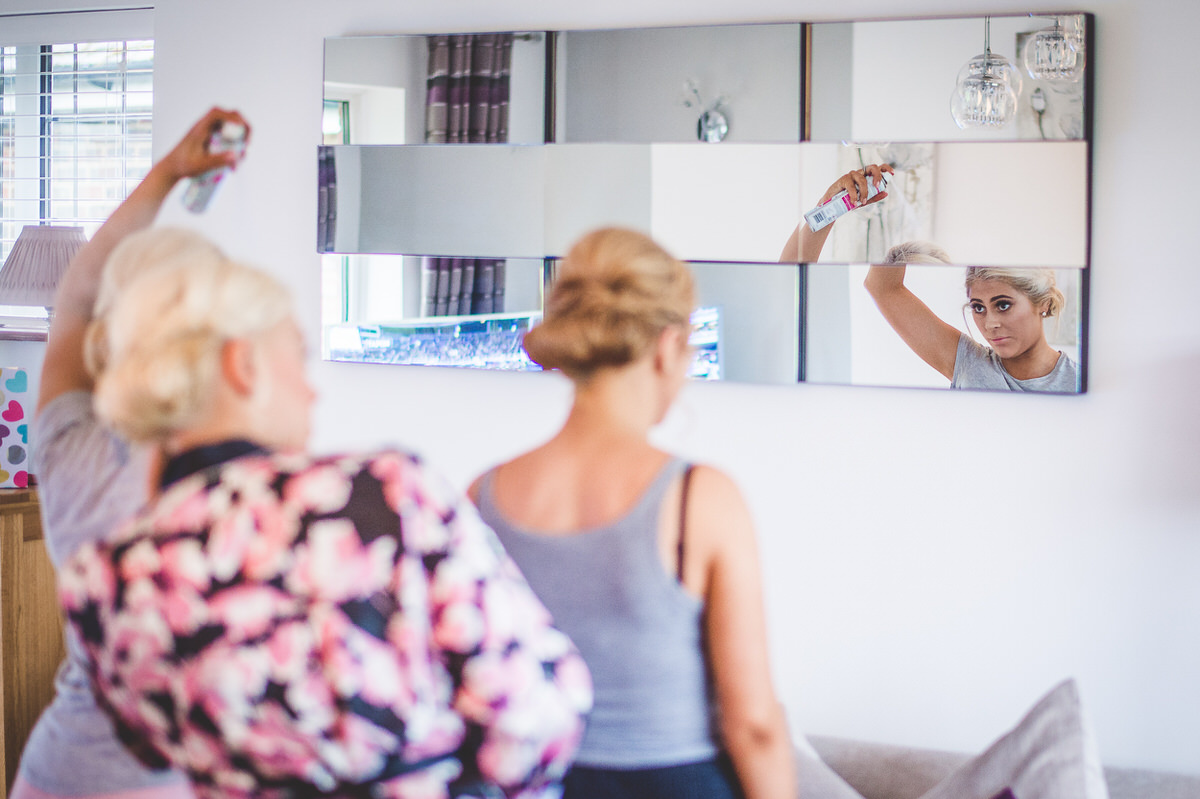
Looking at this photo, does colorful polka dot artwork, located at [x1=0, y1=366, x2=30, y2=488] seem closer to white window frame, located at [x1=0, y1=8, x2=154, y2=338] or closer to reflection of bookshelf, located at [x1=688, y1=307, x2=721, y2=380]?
white window frame, located at [x1=0, y1=8, x2=154, y2=338]

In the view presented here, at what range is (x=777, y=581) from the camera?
2.60 metres

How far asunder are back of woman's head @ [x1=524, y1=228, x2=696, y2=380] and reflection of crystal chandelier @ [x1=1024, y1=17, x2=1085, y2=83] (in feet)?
4.52

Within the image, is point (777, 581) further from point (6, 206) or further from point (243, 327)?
point (6, 206)

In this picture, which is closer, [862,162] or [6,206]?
[862,162]

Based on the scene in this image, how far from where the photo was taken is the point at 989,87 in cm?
232

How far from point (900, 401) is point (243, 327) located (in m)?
1.82

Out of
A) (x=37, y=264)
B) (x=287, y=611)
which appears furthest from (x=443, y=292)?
(x=287, y=611)

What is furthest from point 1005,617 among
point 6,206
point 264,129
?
point 6,206

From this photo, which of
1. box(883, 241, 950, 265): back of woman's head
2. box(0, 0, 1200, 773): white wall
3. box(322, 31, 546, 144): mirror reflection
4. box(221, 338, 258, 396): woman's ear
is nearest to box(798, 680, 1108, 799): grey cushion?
box(0, 0, 1200, 773): white wall

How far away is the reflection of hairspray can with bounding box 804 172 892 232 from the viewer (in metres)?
2.42

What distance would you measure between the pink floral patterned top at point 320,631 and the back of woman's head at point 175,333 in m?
0.07

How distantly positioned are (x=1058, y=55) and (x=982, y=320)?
0.57m

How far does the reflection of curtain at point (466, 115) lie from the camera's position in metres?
2.69

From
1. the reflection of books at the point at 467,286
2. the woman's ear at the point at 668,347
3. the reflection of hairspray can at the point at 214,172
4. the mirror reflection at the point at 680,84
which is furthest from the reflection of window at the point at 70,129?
the woman's ear at the point at 668,347
